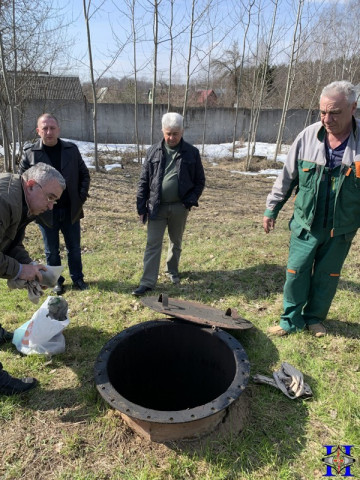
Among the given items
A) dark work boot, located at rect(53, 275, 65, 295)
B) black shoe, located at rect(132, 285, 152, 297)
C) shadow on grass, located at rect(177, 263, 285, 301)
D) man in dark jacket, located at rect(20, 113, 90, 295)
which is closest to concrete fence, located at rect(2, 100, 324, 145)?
shadow on grass, located at rect(177, 263, 285, 301)

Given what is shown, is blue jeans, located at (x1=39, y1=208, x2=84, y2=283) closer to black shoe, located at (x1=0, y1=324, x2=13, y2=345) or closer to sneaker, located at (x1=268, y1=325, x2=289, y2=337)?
black shoe, located at (x1=0, y1=324, x2=13, y2=345)

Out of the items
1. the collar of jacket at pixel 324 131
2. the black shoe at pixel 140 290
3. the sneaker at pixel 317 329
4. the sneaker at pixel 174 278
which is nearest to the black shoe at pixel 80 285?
the black shoe at pixel 140 290

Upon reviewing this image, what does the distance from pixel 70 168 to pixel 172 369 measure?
2.22 meters

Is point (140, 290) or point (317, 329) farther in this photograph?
point (140, 290)

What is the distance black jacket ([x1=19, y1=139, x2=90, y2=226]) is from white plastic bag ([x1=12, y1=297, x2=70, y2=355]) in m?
1.04

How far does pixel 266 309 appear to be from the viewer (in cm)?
345

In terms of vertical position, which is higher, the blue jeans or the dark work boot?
the blue jeans

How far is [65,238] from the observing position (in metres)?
3.69

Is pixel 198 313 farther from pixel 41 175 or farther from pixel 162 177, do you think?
pixel 41 175

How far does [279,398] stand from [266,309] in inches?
46.6

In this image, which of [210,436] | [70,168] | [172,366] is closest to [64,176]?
[70,168]

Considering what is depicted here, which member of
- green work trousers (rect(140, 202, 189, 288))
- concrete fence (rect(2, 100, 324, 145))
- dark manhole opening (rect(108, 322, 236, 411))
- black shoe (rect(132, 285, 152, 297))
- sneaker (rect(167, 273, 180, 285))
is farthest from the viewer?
concrete fence (rect(2, 100, 324, 145))

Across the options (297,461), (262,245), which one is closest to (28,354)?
(297,461)

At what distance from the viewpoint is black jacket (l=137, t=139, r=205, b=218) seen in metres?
3.46
